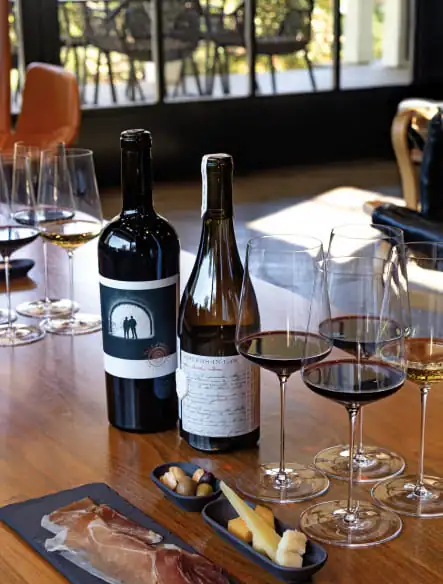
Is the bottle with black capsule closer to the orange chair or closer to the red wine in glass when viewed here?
the red wine in glass

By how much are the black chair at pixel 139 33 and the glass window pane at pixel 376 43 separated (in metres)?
1.18

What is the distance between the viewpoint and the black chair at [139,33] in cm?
637

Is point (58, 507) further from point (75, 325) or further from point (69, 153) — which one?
point (69, 153)

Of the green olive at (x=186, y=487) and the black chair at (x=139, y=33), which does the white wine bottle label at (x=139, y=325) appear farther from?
the black chair at (x=139, y=33)

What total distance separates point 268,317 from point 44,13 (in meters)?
5.34

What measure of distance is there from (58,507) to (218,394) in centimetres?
24

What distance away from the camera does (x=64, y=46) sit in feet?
20.5

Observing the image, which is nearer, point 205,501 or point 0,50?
point 205,501

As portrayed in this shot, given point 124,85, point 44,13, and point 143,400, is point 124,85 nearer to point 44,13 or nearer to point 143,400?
point 44,13

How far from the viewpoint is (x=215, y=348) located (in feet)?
4.21

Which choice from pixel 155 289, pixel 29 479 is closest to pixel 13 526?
pixel 29 479

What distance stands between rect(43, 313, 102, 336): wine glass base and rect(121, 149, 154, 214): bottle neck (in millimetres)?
497

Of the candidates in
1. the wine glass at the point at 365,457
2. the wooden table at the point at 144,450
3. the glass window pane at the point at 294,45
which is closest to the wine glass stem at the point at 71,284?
the wooden table at the point at 144,450

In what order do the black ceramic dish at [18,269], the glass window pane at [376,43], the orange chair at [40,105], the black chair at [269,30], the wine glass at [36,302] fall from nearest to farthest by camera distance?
the wine glass at [36,302]
the black ceramic dish at [18,269]
the orange chair at [40,105]
the black chair at [269,30]
the glass window pane at [376,43]
